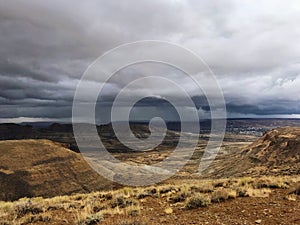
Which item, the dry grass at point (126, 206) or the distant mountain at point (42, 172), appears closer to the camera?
the dry grass at point (126, 206)

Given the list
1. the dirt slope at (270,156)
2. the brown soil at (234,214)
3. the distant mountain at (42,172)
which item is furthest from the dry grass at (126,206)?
the dirt slope at (270,156)

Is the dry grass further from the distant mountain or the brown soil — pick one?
the distant mountain

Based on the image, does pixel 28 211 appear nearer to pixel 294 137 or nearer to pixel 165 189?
pixel 165 189

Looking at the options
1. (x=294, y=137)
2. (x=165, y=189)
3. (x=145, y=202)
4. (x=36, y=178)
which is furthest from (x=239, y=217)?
(x=294, y=137)

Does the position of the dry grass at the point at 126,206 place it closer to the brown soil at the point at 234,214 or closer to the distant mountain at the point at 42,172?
the brown soil at the point at 234,214

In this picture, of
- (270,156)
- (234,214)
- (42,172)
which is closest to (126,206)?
(234,214)

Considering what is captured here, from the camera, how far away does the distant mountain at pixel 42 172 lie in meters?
75.6

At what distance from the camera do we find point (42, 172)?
278ft

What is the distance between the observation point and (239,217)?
1116 centimetres

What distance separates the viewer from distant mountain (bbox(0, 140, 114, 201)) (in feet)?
248

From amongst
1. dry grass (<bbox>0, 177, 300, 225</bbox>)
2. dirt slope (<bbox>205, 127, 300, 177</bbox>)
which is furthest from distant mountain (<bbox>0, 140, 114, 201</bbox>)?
dry grass (<bbox>0, 177, 300, 225</bbox>)

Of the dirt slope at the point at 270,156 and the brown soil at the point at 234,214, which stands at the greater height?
the brown soil at the point at 234,214

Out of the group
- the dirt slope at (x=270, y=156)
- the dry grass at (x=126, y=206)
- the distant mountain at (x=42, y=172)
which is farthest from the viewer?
the dirt slope at (x=270, y=156)

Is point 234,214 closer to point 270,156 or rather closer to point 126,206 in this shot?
point 126,206
